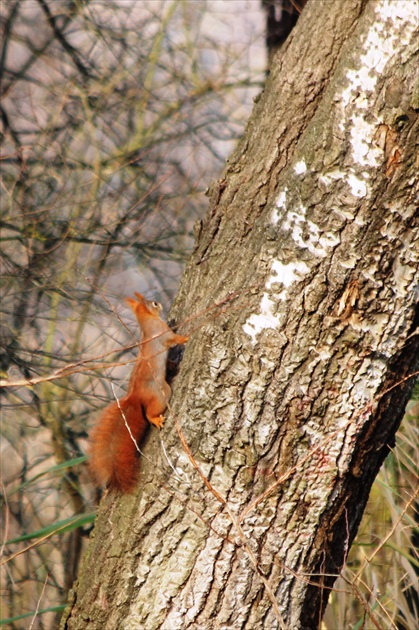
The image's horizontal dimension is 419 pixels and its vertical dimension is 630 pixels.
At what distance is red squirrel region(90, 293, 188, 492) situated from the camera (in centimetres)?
171

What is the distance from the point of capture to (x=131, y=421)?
1.88 meters

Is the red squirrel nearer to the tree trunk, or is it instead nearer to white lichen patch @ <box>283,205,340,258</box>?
the tree trunk

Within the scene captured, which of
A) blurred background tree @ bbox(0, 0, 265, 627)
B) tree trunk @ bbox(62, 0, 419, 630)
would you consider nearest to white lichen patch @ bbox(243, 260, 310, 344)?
tree trunk @ bbox(62, 0, 419, 630)

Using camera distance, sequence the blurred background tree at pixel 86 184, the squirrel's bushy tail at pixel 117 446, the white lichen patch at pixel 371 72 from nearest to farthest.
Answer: the white lichen patch at pixel 371 72, the squirrel's bushy tail at pixel 117 446, the blurred background tree at pixel 86 184

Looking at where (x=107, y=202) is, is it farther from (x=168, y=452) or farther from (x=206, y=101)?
(x=168, y=452)

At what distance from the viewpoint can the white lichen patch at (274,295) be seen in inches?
59.1

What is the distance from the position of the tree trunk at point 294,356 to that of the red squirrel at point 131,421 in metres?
0.07

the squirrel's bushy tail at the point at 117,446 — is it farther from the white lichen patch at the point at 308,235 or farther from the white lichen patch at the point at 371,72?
the white lichen patch at the point at 371,72

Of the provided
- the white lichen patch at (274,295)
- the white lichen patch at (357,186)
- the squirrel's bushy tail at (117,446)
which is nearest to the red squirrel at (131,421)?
the squirrel's bushy tail at (117,446)

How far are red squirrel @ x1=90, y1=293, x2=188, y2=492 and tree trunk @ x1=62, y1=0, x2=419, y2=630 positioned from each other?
7cm

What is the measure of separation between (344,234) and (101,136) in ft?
11.7

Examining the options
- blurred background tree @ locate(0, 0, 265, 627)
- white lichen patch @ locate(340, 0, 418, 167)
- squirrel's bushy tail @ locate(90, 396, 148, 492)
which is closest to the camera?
white lichen patch @ locate(340, 0, 418, 167)

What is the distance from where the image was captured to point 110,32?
4770 mm

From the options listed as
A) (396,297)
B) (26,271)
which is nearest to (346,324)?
(396,297)
